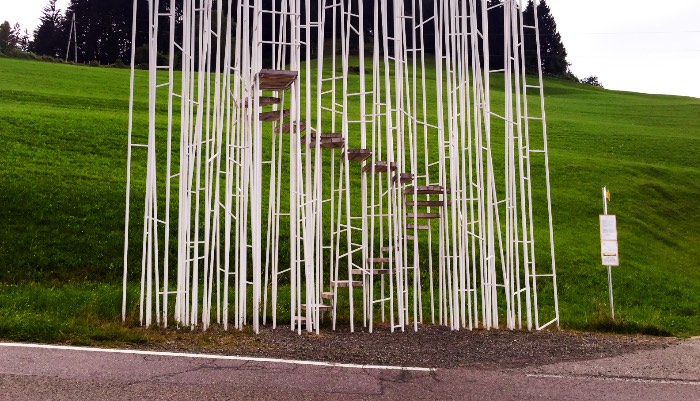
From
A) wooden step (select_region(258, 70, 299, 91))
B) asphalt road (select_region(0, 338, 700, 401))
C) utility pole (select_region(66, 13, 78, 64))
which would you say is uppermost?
utility pole (select_region(66, 13, 78, 64))

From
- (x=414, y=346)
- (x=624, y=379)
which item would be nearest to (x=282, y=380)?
(x=414, y=346)

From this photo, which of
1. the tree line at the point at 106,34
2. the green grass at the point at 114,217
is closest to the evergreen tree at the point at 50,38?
the tree line at the point at 106,34

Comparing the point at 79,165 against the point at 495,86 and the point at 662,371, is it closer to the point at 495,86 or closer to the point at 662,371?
the point at 662,371

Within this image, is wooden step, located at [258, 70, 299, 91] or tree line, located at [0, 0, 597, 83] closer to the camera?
wooden step, located at [258, 70, 299, 91]

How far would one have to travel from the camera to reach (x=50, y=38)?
168ft

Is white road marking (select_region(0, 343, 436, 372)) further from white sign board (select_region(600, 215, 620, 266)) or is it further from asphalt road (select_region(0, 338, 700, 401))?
white sign board (select_region(600, 215, 620, 266))

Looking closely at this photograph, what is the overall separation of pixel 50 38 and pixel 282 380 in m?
52.2

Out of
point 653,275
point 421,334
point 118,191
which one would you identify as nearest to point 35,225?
point 118,191

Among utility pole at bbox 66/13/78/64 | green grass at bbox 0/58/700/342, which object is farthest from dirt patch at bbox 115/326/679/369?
utility pole at bbox 66/13/78/64

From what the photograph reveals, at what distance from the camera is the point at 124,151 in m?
18.0

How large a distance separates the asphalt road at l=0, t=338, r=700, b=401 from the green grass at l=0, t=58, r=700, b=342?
1.16 meters

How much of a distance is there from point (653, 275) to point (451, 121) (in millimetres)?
7767

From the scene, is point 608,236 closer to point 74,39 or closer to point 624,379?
point 624,379

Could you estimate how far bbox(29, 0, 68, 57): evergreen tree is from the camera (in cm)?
5062
